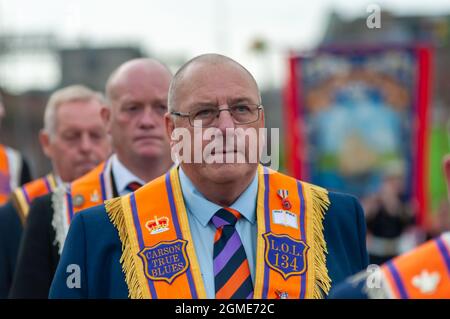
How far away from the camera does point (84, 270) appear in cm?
358

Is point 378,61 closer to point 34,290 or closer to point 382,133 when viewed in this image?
point 382,133

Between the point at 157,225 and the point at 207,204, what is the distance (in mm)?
197

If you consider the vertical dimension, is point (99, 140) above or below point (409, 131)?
above

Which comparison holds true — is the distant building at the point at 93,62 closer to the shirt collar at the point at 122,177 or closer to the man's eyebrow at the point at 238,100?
the shirt collar at the point at 122,177

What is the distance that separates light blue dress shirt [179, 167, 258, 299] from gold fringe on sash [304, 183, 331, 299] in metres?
0.22

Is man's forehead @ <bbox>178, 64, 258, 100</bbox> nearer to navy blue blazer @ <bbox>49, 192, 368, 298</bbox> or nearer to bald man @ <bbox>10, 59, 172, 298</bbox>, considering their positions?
navy blue blazer @ <bbox>49, 192, 368, 298</bbox>

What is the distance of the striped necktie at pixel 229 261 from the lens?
3.46m

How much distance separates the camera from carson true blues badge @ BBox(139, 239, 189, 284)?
11.6 ft

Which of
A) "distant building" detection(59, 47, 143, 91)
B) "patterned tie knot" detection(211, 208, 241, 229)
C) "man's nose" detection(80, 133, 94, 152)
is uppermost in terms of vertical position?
"patterned tie knot" detection(211, 208, 241, 229)

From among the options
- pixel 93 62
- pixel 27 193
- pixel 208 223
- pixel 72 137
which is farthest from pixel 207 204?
pixel 93 62

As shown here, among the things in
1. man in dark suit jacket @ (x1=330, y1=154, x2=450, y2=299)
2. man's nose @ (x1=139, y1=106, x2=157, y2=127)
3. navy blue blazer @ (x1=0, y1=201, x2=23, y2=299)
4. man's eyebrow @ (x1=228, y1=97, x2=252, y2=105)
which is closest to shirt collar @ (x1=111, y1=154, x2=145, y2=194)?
man's nose @ (x1=139, y1=106, x2=157, y2=127)

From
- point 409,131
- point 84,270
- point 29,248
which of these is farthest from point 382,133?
point 84,270

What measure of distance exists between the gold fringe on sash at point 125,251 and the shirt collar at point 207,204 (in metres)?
0.24
